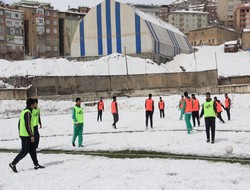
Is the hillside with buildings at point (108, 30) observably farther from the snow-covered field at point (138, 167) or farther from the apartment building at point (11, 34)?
the snow-covered field at point (138, 167)

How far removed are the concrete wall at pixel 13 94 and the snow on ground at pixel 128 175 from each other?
27901mm

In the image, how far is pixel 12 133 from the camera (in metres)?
20.5

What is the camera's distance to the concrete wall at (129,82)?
43.3m

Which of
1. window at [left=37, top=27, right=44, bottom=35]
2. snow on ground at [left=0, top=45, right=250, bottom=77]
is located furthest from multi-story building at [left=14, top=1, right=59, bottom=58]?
snow on ground at [left=0, top=45, right=250, bottom=77]

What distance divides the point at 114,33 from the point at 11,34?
112 ft

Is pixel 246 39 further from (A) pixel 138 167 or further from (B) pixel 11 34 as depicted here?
(A) pixel 138 167

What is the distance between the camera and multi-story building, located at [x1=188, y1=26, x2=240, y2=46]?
327ft

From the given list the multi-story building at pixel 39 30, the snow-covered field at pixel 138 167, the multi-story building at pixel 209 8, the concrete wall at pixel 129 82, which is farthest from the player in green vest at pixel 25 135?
the multi-story building at pixel 209 8

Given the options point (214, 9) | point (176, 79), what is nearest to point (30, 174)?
point (176, 79)

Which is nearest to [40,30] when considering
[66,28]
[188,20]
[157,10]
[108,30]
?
[66,28]

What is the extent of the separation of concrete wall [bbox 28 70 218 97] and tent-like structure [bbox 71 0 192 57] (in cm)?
1319

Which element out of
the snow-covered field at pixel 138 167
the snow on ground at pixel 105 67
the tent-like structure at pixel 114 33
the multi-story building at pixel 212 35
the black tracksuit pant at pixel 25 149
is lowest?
the snow-covered field at pixel 138 167

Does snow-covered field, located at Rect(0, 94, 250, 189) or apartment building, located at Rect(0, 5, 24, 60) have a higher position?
apartment building, located at Rect(0, 5, 24, 60)

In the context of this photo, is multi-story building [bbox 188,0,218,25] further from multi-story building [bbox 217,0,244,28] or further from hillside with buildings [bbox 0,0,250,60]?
multi-story building [bbox 217,0,244,28]
